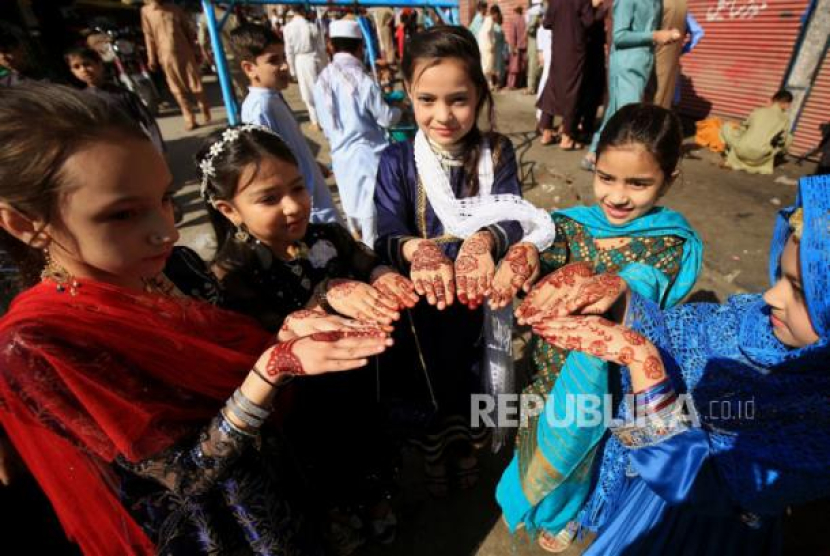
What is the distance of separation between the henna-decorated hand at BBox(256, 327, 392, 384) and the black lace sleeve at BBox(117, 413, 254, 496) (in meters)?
0.18

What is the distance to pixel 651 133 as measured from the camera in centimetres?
149

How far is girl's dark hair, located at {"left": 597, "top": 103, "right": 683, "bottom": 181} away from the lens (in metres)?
1.49

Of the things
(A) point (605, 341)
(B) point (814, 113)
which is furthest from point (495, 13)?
(A) point (605, 341)

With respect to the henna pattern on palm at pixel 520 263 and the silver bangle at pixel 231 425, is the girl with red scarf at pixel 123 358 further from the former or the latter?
the henna pattern on palm at pixel 520 263

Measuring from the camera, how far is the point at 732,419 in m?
1.09

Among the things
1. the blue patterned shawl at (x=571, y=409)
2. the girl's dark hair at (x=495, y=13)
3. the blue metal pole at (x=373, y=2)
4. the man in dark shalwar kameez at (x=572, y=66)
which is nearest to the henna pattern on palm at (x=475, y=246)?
the blue patterned shawl at (x=571, y=409)

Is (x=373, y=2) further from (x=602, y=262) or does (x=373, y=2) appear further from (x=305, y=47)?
(x=305, y=47)

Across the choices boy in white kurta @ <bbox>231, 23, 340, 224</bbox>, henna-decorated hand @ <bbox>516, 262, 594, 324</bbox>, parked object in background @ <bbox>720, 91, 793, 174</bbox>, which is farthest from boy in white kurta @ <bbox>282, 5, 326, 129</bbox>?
henna-decorated hand @ <bbox>516, 262, 594, 324</bbox>

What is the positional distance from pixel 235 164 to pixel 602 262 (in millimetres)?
1463

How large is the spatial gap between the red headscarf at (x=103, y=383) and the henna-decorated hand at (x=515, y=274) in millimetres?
820

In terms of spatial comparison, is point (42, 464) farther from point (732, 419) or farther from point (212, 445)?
point (732, 419)

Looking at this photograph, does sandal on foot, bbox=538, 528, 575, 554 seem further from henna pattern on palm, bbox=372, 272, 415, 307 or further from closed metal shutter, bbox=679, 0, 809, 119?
closed metal shutter, bbox=679, 0, 809, 119

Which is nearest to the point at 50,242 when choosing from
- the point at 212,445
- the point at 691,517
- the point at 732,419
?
the point at 212,445

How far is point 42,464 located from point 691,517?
1930mm
